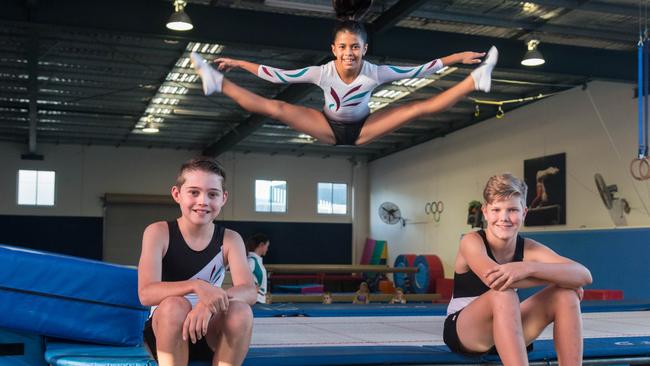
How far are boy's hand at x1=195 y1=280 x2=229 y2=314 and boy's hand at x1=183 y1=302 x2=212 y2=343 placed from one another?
0.02 meters

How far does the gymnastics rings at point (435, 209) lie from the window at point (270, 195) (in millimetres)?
4625

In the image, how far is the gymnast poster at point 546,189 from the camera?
11984 millimetres

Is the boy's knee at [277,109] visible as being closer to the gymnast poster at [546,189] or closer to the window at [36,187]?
the gymnast poster at [546,189]

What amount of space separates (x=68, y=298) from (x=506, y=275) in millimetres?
2008

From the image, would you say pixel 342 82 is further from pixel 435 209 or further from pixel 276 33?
pixel 435 209

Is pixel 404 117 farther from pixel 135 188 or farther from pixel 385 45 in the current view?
pixel 135 188

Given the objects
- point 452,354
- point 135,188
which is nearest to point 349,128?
point 452,354

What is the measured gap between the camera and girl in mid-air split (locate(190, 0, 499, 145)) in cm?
373

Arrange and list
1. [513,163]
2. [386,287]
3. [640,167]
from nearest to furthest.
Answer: [640,167] → [513,163] → [386,287]

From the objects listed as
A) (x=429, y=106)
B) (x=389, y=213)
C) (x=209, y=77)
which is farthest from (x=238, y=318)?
(x=389, y=213)

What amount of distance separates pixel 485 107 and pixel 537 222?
2966 millimetres

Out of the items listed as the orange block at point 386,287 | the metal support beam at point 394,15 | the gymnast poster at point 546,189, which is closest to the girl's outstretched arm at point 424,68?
the metal support beam at point 394,15

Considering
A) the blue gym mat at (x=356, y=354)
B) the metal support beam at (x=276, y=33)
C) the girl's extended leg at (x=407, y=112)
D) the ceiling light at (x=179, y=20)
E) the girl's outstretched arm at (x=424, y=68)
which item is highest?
the metal support beam at (x=276, y=33)

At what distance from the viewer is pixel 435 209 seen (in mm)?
16266
